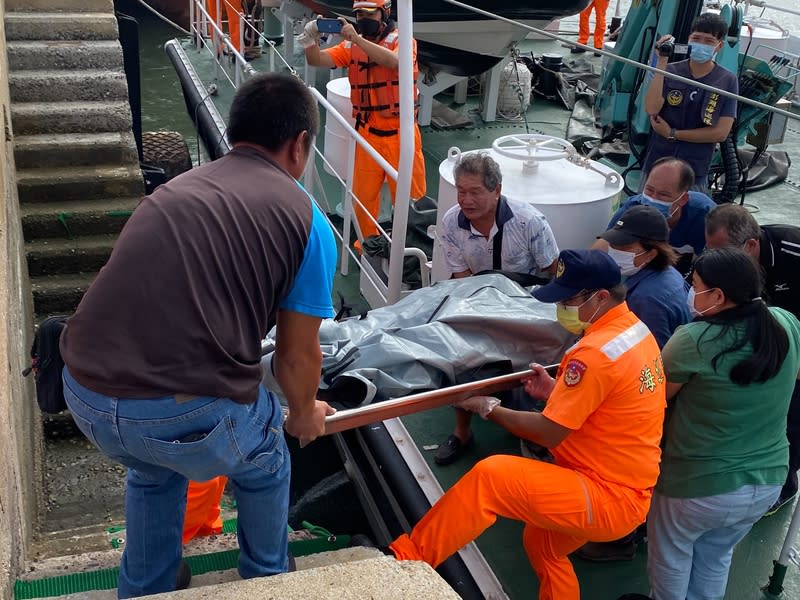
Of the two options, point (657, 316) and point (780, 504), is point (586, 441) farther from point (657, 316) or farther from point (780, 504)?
point (780, 504)

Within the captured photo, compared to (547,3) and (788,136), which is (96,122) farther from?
(788,136)

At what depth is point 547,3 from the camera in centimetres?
678

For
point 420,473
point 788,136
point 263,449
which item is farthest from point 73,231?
point 788,136

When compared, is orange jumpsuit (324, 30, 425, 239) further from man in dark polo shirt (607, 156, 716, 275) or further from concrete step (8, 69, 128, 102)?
man in dark polo shirt (607, 156, 716, 275)

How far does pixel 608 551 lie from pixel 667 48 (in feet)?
9.55

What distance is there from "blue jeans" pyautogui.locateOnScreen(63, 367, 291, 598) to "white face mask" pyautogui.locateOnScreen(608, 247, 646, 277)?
4.57 ft

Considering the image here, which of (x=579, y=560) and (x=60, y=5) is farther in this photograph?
(x=60, y=5)

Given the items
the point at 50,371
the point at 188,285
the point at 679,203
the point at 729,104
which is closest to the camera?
the point at 188,285

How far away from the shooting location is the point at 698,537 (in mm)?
2459

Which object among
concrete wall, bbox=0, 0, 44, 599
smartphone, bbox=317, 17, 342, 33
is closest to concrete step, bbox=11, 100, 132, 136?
concrete wall, bbox=0, 0, 44, 599

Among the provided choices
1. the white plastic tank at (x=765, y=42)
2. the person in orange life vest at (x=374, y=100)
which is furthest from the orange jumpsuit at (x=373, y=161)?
the white plastic tank at (x=765, y=42)

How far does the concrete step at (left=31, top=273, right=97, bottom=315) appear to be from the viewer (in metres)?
4.43

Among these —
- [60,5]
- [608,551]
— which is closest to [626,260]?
[608,551]

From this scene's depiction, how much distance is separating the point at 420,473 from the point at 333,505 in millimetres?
718
